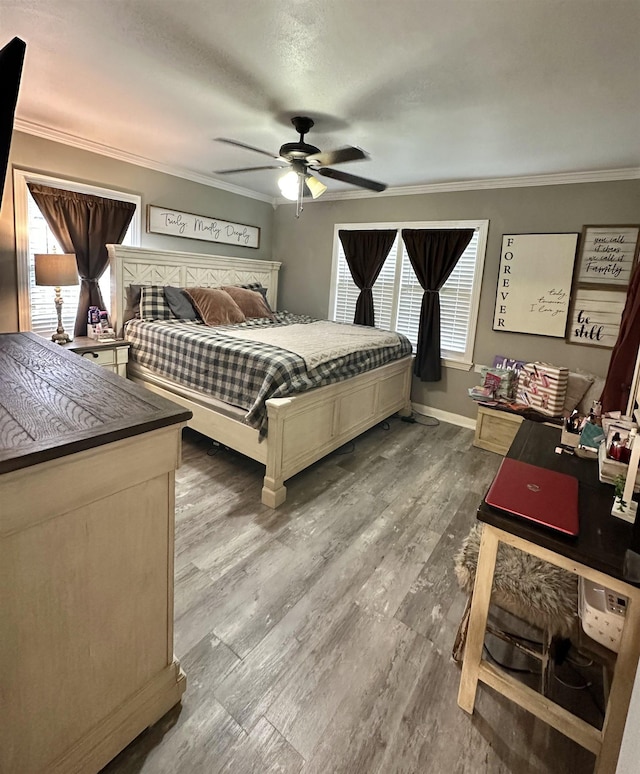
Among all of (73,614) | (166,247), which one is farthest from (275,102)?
(73,614)

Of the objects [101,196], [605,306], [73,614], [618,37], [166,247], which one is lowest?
[73,614]

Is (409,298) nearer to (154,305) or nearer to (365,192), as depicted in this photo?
(365,192)

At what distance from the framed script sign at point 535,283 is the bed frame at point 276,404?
1111 millimetres

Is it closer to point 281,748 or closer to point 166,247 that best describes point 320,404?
point 281,748

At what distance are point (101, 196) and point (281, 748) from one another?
412cm

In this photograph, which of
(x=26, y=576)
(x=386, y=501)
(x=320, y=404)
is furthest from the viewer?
(x=320, y=404)

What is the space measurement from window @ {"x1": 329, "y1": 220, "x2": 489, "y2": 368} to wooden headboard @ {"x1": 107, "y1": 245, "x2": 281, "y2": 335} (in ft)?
3.05

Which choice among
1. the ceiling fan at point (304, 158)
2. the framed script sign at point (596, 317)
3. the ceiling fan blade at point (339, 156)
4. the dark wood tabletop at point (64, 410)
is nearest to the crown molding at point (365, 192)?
the framed script sign at point (596, 317)

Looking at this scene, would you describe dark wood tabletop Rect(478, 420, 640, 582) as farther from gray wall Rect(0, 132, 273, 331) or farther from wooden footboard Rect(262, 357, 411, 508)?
gray wall Rect(0, 132, 273, 331)

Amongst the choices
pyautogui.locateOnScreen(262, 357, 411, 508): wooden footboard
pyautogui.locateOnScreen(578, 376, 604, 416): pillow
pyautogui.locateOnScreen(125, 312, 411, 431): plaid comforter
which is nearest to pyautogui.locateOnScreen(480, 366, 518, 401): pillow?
pyautogui.locateOnScreen(578, 376, 604, 416): pillow

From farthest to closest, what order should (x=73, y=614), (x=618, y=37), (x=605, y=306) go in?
(x=605, y=306) → (x=618, y=37) → (x=73, y=614)

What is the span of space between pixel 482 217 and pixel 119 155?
341 cm

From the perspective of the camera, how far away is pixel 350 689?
4.95ft

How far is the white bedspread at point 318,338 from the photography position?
3.04 m
